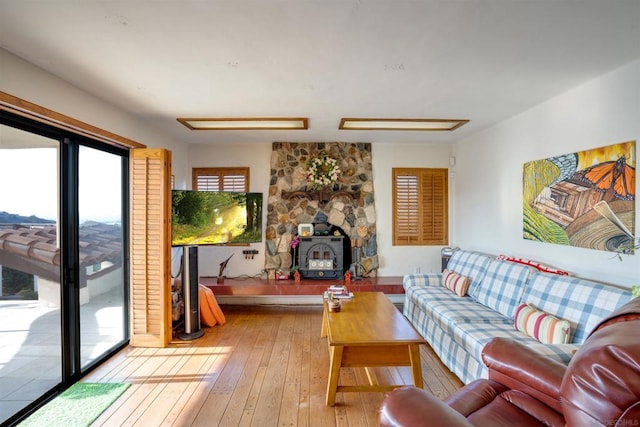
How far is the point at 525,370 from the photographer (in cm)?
138

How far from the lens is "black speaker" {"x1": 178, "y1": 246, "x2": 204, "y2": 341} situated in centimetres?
326

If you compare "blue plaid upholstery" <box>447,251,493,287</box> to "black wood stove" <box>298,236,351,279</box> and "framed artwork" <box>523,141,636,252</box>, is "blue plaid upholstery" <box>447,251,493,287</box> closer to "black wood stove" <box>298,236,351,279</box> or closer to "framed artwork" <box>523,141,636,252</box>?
"framed artwork" <box>523,141,636,252</box>

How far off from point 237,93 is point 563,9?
229 centimetres

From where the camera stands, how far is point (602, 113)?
226 centimetres

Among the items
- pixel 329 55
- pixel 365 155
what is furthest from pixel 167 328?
pixel 365 155

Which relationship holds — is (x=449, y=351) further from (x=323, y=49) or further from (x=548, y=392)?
(x=323, y=49)

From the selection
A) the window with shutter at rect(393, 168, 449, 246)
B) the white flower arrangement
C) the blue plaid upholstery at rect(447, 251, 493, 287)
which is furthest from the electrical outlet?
the blue plaid upholstery at rect(447, 251, 493, 287)

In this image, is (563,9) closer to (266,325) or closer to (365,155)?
(365,155)

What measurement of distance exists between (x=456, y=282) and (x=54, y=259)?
3.82 m

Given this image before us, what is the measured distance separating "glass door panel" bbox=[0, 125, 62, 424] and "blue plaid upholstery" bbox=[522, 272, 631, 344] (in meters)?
3.81

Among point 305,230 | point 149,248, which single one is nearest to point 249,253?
point 305,230

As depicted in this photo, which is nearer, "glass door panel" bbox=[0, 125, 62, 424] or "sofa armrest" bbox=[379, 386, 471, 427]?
"sofa armrest" bbox=[379, 386, 471, 427]

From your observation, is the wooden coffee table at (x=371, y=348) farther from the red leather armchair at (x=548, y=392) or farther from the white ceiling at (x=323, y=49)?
the white ceiling at (x=323, y=49)

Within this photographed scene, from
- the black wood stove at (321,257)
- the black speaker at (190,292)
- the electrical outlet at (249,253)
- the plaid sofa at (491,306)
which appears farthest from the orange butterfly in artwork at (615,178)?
the electrical outlet at (249,253)
